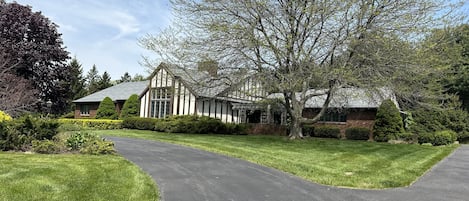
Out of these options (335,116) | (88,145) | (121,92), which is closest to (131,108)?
(121,92)

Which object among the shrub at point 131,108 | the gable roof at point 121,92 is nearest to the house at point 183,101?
the shrub at point 131,108

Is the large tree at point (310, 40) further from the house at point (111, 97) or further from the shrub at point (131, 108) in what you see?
the house at point (111, 97)

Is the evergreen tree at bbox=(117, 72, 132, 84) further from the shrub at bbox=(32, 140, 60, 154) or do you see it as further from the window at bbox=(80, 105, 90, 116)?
the shrub at bbox=(32, 140, 60, 154)

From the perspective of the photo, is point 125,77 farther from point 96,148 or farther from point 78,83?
point 96,148

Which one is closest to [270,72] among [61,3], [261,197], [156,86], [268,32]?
[268,32]

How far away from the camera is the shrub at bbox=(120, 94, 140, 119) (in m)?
30.7

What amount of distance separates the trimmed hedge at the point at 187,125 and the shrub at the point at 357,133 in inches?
296

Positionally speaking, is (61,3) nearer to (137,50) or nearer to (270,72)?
(137,50)

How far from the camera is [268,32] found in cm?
1762

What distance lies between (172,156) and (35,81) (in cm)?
2310

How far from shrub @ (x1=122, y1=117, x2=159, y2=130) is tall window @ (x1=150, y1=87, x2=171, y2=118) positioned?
1.98 meters

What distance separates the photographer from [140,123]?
86.3 feet

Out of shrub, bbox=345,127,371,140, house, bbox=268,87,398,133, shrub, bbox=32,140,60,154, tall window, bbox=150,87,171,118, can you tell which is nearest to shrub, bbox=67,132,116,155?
shrub, bbox=32,140,60,154

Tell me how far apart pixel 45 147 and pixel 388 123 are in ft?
65.9
